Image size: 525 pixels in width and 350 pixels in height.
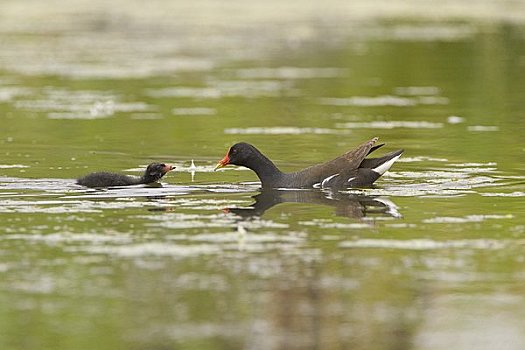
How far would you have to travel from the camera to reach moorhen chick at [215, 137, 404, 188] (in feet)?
45.1

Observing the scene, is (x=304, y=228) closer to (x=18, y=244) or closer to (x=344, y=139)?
(x=18, y=244)

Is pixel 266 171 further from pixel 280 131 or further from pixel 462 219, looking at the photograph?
pixel 280 131

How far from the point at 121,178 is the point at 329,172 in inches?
81.3

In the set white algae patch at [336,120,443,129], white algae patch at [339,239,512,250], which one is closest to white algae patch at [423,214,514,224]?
white algae patch at [339,239,512,250]

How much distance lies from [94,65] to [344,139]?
12.1 m

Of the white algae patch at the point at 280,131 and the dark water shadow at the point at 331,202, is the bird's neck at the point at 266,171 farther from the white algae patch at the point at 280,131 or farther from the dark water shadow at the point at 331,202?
the white algae patch at the point at 280,131

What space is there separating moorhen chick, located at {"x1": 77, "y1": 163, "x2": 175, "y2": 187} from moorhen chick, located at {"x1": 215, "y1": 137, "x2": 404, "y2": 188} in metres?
0.76

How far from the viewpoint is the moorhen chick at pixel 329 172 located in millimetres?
13734

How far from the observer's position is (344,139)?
60.7ft

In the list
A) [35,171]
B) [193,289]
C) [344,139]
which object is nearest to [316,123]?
[344,139]

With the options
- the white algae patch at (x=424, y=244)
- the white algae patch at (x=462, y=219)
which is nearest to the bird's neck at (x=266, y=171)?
the white algae patch at (x=462, y=219)

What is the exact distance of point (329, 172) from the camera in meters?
13.8

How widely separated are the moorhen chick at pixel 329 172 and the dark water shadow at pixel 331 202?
0.20m

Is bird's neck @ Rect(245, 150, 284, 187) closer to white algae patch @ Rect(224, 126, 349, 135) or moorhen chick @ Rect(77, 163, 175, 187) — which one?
moorhen chick @ Rect(77, 163, 175, 187)
